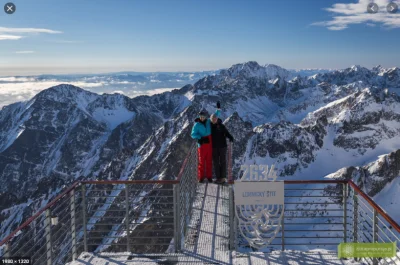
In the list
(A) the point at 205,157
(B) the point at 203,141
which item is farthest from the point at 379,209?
(A) the point at 205,157

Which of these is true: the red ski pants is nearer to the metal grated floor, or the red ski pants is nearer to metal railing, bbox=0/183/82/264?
the metal grated floor

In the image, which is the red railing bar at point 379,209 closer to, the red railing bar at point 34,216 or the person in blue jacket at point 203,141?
the person in blue jacket at point 203,141

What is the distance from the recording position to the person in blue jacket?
13438 mm

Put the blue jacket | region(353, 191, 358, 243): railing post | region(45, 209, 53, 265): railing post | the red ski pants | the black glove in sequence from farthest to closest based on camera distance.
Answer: the red ski pants < the black glove < the blue jacket < region(353, 191, 358, 243): railing post < region(45, 209, 53, 265): railing post

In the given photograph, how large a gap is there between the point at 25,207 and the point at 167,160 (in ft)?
247

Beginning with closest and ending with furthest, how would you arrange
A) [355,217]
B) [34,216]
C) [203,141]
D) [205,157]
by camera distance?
[34,216] → [355,217] → [203,141] → [205,157]


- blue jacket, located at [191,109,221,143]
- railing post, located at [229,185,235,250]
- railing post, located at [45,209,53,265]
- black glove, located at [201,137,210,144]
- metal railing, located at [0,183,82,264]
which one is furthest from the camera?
black glove, located at [201,137,210,144]

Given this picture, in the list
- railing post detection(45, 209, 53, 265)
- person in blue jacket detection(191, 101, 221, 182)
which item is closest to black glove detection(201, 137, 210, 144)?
person in blue jacket detection(191, 101, 221, 182)

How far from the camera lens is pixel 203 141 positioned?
1359 cm

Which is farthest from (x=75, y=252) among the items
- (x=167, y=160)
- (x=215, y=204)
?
(x=167, y=160)

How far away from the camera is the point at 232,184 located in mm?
9438

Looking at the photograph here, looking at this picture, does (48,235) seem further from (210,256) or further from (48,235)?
(210,256)

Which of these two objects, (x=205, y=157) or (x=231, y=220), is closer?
(x=231, y=220)

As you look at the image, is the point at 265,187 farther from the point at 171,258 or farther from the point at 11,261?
the point at 11,261
